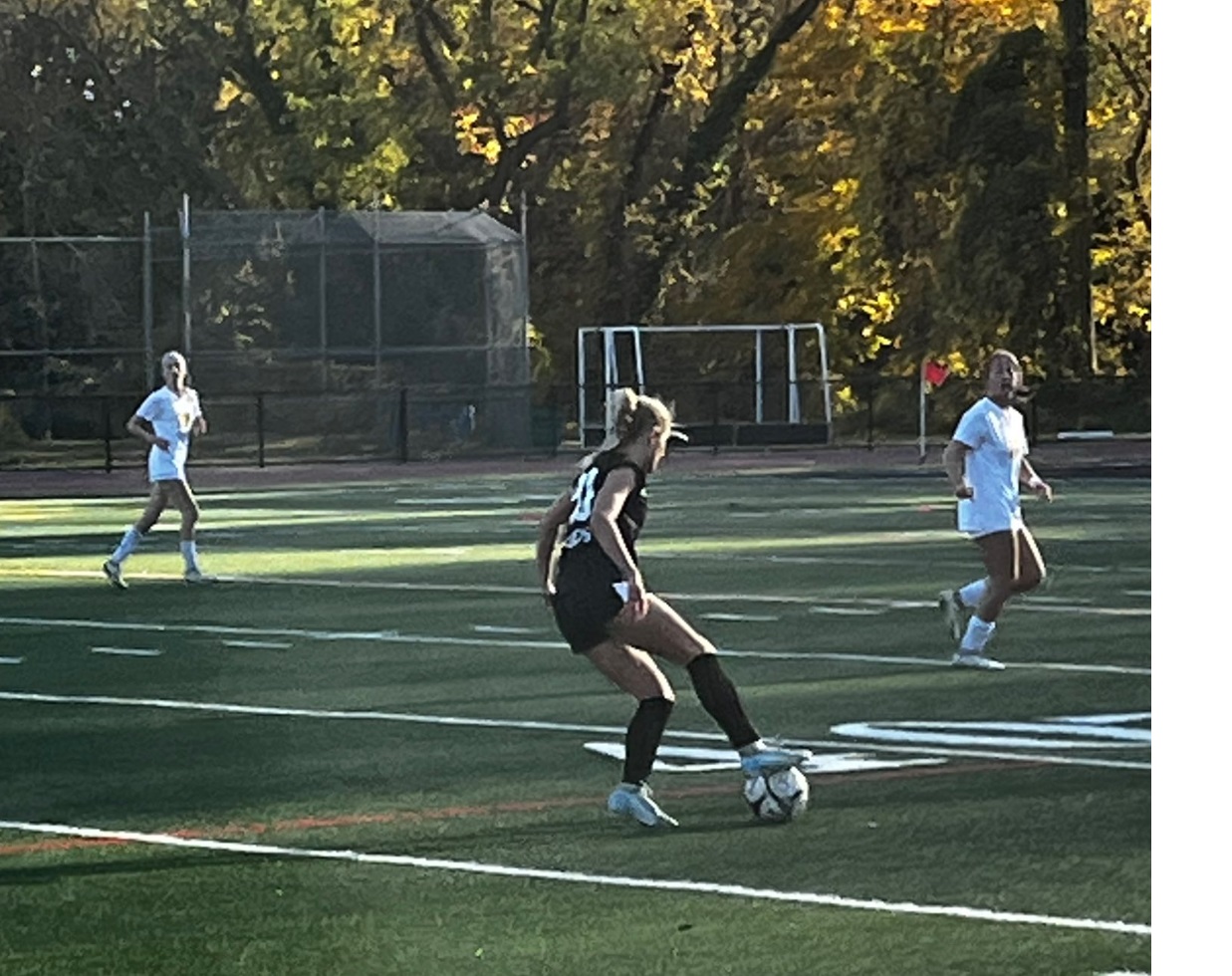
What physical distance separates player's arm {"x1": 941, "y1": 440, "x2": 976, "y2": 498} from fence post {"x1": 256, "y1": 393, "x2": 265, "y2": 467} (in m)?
1.52

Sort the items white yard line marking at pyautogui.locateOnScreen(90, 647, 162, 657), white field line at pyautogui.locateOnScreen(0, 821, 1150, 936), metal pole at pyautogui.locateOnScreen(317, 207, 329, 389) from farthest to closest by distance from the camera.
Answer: white yard line marking at pyautogui.locateOnScreen(90, 647, 162, 657) < metal pole at pyautogui.locateOnScreen(317, 207, 329, 389) < white field line at pyautogui.locateOnScreen(0, 821, 1150, 936)

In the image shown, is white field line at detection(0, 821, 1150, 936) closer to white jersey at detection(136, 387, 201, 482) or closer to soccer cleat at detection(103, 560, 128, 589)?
white jersey at detection(136, 387, 201, 482)

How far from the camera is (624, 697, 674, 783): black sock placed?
680 centimetres

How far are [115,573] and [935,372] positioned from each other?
388 cm

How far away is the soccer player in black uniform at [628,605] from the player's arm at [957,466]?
83 centimetres

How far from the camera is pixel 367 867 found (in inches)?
264

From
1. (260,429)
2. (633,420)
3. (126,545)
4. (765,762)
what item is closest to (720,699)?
(765,762)

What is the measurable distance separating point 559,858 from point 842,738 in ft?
3.28

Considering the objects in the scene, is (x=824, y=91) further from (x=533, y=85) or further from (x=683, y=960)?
(x=683, y=960)

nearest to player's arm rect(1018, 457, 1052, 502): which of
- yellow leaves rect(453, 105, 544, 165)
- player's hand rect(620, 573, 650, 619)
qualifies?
player's hand rect(620, 573, 650, 619)

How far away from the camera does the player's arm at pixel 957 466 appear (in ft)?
24.3

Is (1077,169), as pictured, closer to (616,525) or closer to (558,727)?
(616,525)

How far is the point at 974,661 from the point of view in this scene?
784 cm

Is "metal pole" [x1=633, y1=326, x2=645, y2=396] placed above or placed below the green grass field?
above
